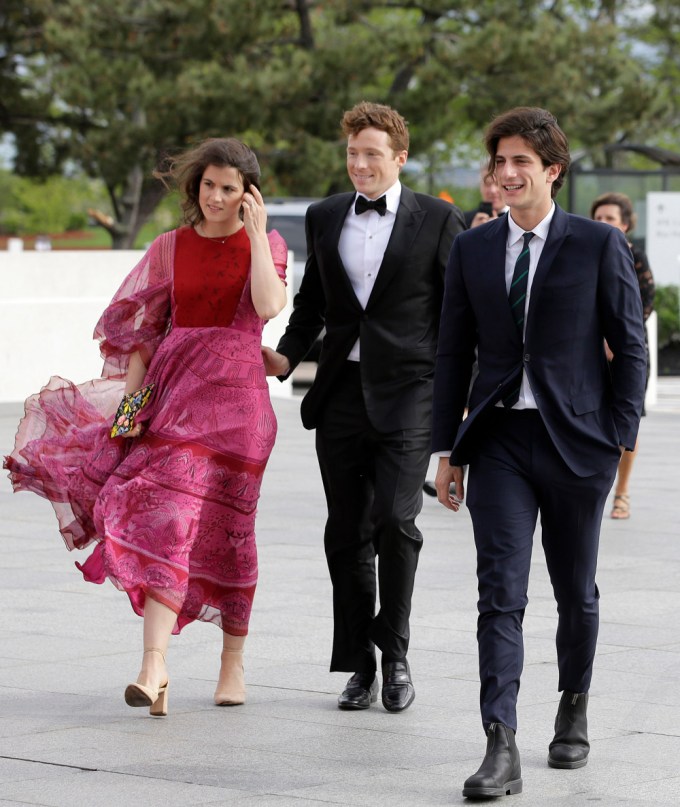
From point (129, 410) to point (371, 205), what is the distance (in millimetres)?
1059

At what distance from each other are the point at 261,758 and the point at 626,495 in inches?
222

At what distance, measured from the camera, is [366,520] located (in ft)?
18.3

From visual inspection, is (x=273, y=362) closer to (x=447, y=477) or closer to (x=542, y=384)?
(x=447, y=477)

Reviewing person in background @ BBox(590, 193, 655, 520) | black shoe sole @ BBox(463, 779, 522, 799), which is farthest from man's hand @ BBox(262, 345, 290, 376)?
person in background @ BBox(590, 193, 655, 520)

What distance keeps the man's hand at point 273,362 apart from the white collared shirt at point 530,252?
1.15 m

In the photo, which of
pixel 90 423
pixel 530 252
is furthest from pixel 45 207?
pixel 530 252

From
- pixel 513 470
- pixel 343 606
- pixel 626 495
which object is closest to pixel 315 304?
pixel 343 606

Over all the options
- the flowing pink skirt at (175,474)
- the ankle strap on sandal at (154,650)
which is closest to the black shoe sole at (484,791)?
the ankle strap on sandal at (154,650)

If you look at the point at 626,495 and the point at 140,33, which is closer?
the point at 626,495

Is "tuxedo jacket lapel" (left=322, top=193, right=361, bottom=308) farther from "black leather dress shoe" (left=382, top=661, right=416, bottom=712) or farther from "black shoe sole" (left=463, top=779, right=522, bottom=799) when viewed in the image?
"black shoe sole" (left=463, top=779, right=522, bottom=799)

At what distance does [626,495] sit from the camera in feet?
32.6

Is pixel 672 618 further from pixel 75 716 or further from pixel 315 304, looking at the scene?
pixel 75 716

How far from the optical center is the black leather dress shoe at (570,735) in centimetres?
459

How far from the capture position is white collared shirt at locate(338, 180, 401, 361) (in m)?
5.50
